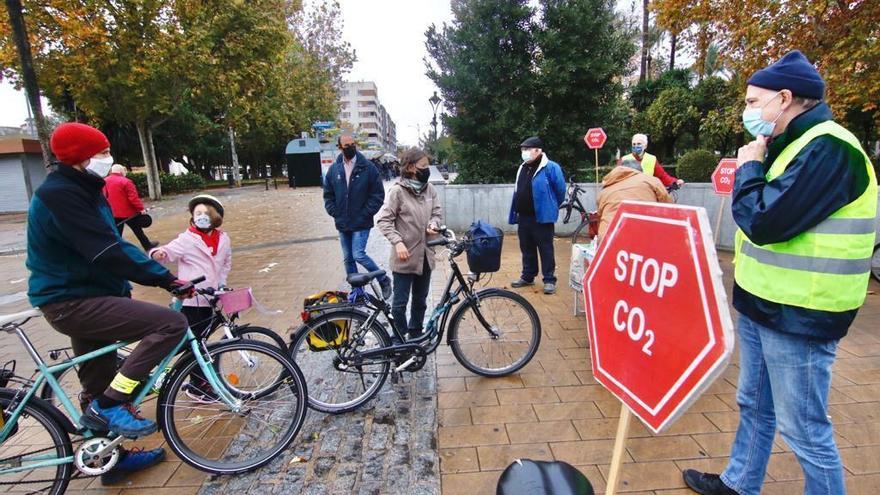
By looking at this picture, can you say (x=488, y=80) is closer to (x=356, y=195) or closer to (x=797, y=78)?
(x=356, y=195)

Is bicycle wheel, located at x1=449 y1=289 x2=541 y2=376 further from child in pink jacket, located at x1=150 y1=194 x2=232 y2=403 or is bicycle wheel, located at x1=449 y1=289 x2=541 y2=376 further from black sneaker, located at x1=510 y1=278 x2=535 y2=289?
black sneaker, located at x1=510 y1=278 x2=535 y2=289

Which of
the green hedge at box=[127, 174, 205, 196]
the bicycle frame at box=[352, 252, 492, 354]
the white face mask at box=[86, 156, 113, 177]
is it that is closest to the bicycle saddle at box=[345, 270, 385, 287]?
the bicycle frame at box=[352, 252, 492, 354]

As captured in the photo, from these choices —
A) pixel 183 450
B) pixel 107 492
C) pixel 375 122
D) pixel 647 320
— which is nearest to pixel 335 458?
pixel 183 450

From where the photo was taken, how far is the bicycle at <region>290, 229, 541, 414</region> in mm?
3217

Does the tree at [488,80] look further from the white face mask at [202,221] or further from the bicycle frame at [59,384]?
the bicycle frame at [59,384]

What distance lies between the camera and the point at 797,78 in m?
1.76

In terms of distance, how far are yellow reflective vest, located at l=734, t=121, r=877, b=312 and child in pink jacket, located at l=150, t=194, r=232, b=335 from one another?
10.7 ft

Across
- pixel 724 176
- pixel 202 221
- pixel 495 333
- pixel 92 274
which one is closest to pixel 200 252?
pixel 202 221

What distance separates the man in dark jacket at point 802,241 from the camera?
1633mm

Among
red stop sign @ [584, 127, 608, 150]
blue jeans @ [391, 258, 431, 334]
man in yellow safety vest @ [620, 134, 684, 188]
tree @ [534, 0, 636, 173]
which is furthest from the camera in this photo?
tree @ [534, 0, 636, 173]

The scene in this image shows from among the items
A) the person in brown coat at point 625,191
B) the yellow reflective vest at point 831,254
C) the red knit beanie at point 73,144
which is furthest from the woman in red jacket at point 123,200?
the yellow reflective vest at point 831,254

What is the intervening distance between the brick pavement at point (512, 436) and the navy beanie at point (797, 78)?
192cm

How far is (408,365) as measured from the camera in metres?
3.40

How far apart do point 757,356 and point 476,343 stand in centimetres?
195
